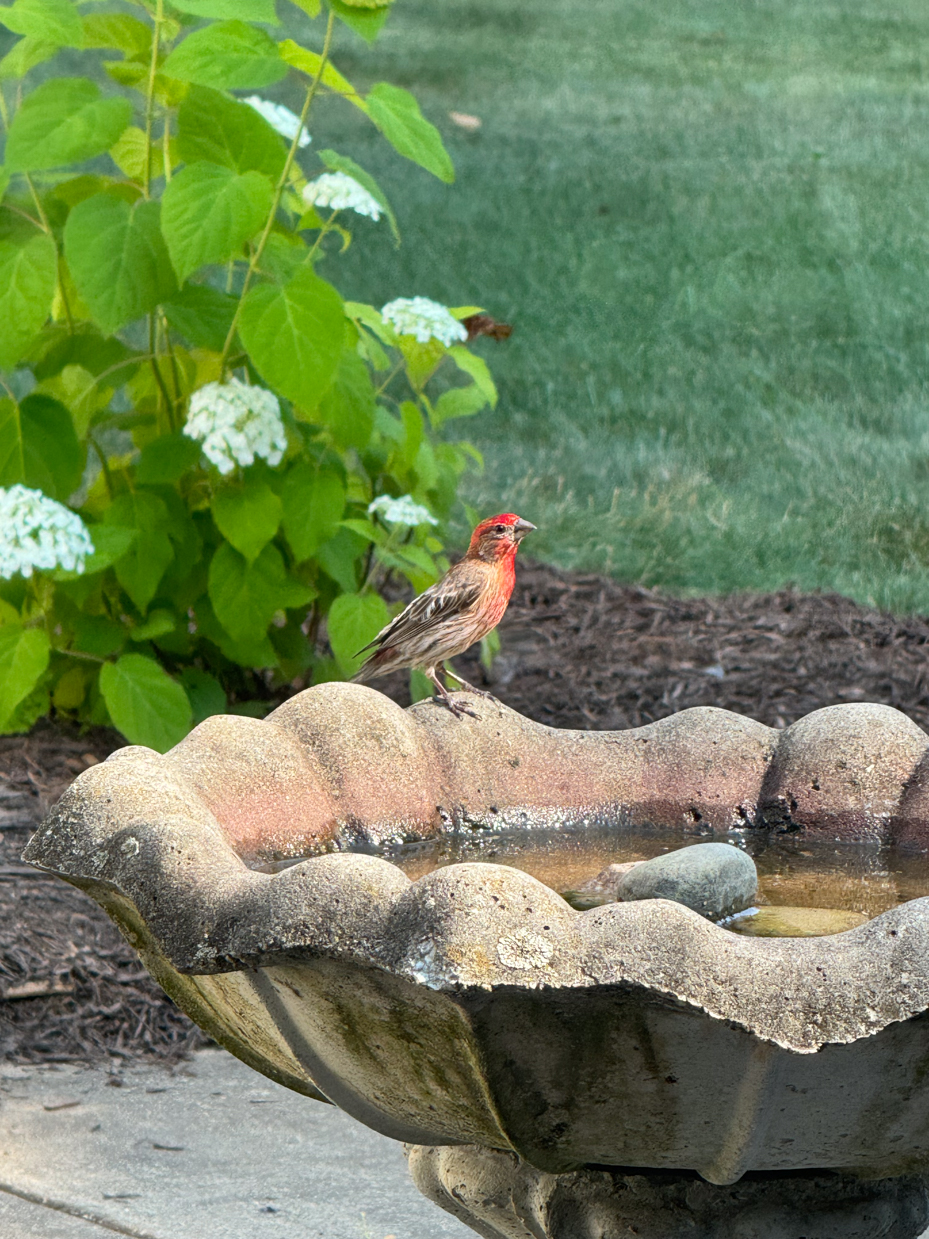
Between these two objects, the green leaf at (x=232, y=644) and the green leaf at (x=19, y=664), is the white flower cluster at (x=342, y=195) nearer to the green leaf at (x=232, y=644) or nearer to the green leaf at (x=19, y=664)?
the green leaf at (x=232, y=644)

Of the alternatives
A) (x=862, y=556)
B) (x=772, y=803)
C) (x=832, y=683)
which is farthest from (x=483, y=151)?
(x=772, y=803)

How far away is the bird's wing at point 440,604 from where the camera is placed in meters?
2.57

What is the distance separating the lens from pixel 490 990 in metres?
1.34

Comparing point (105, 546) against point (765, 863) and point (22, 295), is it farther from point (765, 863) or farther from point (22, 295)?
point (765, 863)

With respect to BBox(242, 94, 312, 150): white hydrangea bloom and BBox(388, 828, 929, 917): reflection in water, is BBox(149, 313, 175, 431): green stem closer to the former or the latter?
BBox(242, 94, 312, 150): white hydrangea bloom

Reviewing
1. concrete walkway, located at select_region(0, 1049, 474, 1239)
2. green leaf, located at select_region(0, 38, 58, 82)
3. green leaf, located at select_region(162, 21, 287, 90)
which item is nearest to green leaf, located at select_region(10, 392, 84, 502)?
green leaf, located at select_region(0, 38, 58, 82)

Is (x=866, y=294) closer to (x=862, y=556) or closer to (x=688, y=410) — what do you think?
(x=688, y=410)

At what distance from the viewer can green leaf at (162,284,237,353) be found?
3.47 m

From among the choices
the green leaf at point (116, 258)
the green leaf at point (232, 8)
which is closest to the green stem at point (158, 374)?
the green leaf at point (116, 258)

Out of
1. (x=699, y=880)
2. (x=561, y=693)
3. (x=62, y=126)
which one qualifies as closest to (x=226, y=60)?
(x=62, y=126)

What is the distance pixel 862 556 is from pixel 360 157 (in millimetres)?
4976

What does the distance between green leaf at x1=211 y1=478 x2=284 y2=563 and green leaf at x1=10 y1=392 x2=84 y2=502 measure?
0.37 m

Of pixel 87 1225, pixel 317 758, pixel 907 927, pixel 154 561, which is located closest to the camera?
pixel 907 927

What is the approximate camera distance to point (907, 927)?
135cm
